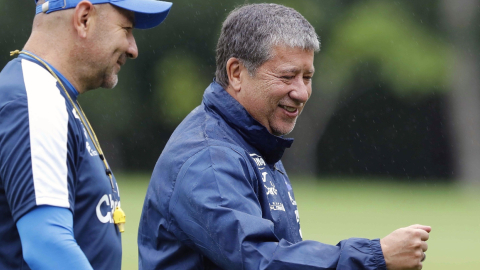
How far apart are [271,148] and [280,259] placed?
741 millimetres

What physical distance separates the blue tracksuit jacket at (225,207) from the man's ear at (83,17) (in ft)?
2.00

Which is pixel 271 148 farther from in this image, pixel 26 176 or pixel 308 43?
pixel 26 176

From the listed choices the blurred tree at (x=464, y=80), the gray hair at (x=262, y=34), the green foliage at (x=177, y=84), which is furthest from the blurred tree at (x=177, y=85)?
the gray hair at (x=262, y=34)

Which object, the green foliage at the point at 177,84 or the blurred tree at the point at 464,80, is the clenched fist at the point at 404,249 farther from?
the green foliage at the point at 177,84

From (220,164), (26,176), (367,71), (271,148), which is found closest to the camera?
(26,176)

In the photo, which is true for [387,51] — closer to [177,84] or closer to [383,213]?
[177,84]

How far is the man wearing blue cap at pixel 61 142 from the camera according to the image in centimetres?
236

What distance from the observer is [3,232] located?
2.47 meters

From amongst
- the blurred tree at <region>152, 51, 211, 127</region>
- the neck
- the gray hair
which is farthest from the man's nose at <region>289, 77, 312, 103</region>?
the blurred tree at <region>152, 51, 211, 127</region>

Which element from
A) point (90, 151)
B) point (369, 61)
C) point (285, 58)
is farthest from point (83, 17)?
point (369, 61)

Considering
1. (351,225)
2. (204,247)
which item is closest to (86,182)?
(204,247)

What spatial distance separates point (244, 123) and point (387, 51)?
25495 millimetres

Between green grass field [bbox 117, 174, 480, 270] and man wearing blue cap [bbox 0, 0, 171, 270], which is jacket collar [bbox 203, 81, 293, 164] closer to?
man wearing blue cap [bbox 0, 0, 171, 270]

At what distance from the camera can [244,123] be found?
314cm
